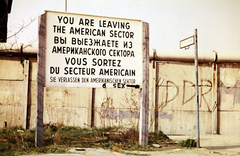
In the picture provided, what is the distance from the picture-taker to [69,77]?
7.04 meters

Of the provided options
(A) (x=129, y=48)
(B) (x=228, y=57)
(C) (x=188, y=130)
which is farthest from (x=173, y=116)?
(A) (x=129, y=48)

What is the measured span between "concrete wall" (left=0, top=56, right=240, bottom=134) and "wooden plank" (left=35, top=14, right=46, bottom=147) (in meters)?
2.83

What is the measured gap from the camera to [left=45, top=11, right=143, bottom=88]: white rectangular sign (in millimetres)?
7023

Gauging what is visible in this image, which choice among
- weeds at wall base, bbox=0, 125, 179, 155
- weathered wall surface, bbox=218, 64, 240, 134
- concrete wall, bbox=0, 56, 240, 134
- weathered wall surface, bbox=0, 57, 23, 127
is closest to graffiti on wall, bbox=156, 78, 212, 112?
concrete wall, bbox=0, 56, 240, 134

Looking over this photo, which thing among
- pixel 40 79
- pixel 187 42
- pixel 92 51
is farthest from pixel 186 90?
pixel 40 79

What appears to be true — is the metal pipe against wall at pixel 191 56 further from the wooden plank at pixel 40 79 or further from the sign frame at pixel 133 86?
the wooden plank at pixel 40 79

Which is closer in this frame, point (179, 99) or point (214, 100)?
point (179, 99)

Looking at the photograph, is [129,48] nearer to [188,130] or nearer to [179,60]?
[179,60]

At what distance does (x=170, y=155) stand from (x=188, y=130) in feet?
12.6

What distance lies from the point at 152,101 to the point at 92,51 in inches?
146

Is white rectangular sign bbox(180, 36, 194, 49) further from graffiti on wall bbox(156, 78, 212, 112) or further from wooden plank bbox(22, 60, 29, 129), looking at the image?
wooden plank bbox(22, 60, 29, 129)

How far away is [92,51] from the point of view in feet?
23.9

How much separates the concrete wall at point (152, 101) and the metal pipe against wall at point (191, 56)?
0.77ft

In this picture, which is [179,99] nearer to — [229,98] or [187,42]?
Answer: [229,98]
